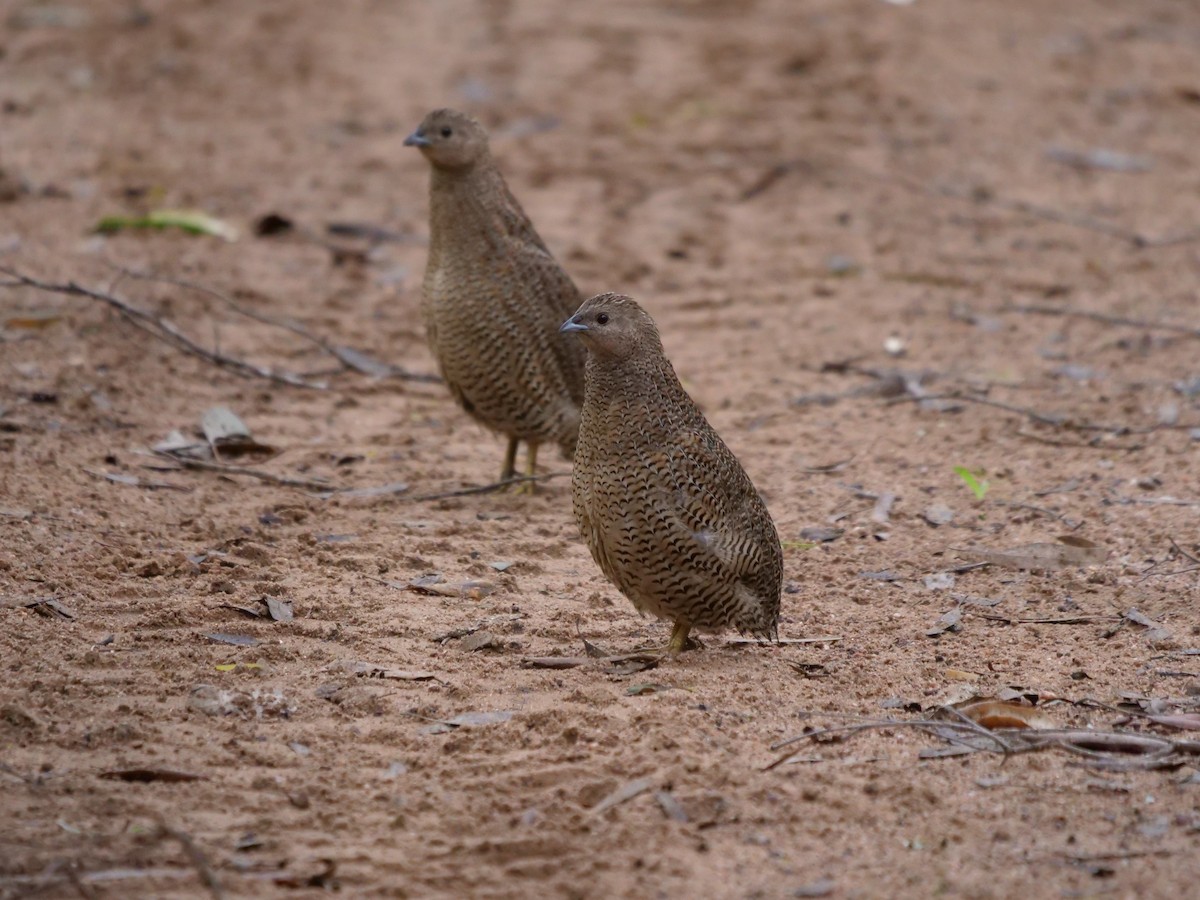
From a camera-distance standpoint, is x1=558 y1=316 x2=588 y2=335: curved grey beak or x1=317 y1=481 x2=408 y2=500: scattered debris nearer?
x1=558 y1=316 x2=588 y2=335: curved grey beak

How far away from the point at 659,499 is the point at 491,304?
2172 mm

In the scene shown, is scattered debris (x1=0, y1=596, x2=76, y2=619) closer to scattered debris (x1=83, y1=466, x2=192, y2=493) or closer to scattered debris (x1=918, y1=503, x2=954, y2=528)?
scattered debris (x1=83, y1=466, x2=192, y2=493)

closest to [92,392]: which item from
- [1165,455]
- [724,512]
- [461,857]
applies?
[724,512]

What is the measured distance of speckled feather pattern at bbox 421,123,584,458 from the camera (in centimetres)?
698

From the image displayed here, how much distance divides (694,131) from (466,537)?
642 centimetres

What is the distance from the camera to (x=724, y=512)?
5.21 meters

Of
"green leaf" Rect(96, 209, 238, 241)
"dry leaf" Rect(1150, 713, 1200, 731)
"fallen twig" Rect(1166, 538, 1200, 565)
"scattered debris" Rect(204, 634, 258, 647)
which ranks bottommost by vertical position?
"scattered debris" Rect(204, 634, 258, 647)

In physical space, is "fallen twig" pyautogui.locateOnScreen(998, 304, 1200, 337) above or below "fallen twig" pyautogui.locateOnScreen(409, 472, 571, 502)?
above

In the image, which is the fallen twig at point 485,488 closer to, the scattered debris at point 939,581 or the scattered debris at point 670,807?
the scattered debris at point 939,581

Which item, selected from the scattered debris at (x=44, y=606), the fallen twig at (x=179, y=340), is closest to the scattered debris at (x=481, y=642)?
the scattered debris at (x=44, y=606)

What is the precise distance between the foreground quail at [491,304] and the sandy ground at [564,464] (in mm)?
418

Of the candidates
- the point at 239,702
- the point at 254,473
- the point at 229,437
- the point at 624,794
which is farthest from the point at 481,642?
the point at 229,437

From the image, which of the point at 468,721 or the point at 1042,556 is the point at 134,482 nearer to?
the point at 468,721

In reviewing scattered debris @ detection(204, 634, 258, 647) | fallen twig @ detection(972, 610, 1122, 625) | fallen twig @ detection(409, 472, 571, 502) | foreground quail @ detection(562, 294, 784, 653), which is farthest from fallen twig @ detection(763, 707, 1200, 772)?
fallen twig @ detection(409, 472, 571, 502)
